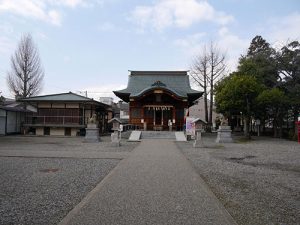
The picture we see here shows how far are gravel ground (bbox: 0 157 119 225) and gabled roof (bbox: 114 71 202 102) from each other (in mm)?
23977

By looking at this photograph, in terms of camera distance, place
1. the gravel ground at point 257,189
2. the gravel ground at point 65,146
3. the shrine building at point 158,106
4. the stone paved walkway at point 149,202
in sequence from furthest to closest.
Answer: the shrine building at point 158,106, the gravel ground at point 65,146, the gravel ground at point 257,189, the stone paved walkway at point 149,202

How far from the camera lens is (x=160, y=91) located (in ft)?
106

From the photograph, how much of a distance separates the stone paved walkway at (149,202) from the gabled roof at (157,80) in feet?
88.4

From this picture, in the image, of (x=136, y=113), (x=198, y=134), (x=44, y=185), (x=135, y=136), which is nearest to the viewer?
(x=44, y=185)

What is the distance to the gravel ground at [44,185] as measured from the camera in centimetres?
522

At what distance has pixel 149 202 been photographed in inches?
233

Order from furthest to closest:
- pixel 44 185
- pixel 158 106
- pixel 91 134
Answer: pixel 158 106 < pixel 91 134 < pixel 44 185

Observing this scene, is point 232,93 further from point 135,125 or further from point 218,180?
point 218,180

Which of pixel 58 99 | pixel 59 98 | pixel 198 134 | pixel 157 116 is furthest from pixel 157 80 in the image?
pixel 198 134

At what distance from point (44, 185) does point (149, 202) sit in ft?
10.2

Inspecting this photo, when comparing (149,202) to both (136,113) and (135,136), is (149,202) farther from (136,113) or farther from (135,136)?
(136,113)

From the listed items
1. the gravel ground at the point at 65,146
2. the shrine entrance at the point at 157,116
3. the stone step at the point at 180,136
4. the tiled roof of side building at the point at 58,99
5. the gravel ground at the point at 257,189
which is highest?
the tiled roof of side building at the point at 58,99

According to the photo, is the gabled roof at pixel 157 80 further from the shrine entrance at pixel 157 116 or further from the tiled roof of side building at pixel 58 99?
the tiled roof of side building at pixel 58 99

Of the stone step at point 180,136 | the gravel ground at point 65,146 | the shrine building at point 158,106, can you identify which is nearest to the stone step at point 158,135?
the stone step at point 180,136
